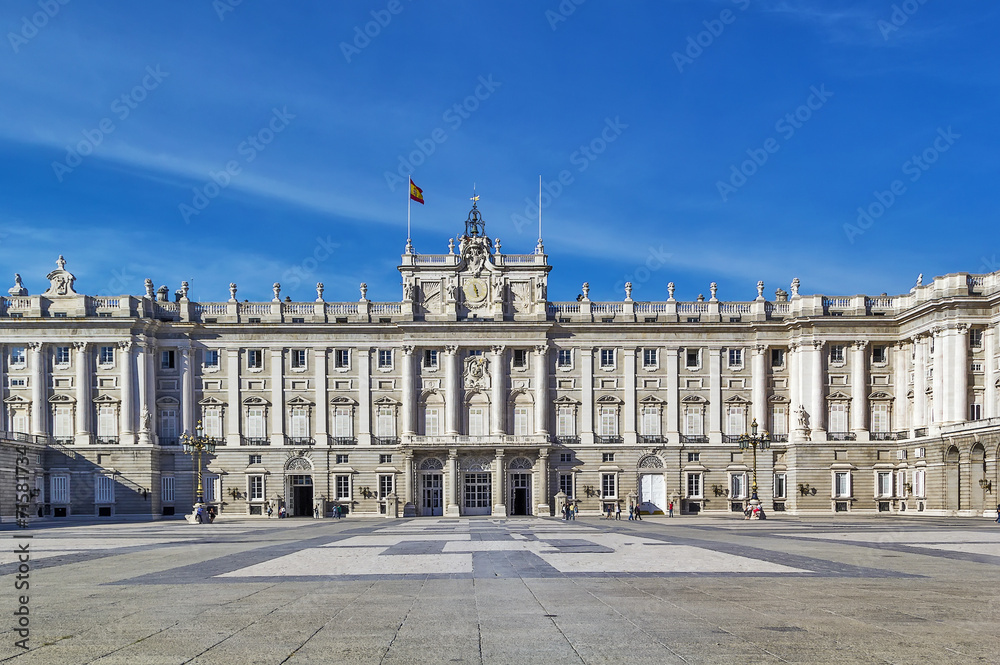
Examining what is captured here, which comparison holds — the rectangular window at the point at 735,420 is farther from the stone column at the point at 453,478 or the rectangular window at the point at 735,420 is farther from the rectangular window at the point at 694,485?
the stone column at the point at 453,478

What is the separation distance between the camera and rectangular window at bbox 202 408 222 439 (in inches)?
3063

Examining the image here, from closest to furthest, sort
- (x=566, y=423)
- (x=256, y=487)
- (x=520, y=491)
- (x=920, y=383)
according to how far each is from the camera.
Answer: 1. (x=920, y=383)
2. (x=256, y=487)
3. (x=520, y=491)
4. (x=566, y=423)

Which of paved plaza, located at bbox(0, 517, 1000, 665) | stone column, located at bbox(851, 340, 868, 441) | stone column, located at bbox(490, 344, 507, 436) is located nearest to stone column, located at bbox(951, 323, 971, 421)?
stone column, located at bbox(851, 340, 868, 441)

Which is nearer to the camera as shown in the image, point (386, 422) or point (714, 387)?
A: point (386, 422)

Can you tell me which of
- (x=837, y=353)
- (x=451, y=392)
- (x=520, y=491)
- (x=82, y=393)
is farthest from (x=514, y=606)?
(x=82, y=393)

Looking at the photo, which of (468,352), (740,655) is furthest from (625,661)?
(468,352)

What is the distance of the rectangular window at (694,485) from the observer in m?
78.2

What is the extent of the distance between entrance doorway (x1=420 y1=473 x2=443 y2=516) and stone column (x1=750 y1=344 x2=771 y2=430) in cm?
2742

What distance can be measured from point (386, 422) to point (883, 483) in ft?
136

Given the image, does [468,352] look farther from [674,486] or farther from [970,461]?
[970,461]

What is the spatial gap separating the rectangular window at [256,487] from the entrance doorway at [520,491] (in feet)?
68.6

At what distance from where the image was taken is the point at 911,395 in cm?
7588

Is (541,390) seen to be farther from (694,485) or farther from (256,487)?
(256,487)

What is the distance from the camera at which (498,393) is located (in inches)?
3078
